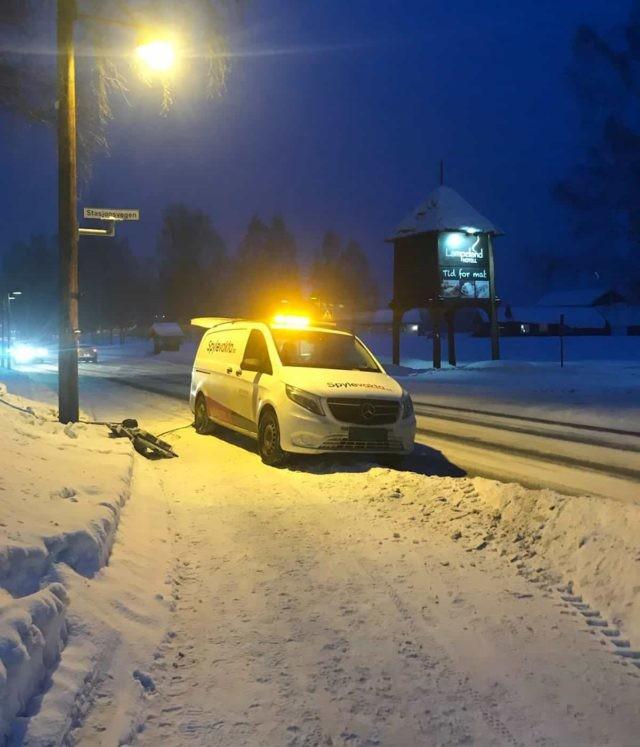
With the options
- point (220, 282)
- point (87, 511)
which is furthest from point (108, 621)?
point (220, 282)

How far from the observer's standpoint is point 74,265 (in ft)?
38.0

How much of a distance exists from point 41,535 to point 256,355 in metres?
6.50

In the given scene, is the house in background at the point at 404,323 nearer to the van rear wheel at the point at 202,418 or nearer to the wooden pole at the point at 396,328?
the wooden pole at the point at 396,328

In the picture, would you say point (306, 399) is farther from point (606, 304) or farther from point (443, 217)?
point (606, 304)

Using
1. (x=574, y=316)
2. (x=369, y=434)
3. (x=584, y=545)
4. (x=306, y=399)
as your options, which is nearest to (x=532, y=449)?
(x=369, y=434)

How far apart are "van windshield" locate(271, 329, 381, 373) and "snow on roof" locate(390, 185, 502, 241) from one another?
26.2m

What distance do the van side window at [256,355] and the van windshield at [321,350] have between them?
24cm

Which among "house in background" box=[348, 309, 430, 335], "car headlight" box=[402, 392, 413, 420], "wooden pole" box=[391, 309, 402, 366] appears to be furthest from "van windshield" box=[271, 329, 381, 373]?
"house in background" box=[348, 309, 430, 335]

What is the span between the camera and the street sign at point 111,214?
11.9 metres

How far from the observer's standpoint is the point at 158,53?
414 inches

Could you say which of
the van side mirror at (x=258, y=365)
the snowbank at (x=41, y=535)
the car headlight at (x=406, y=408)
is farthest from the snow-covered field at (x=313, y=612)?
the van side mirror at (x=258, y=365)

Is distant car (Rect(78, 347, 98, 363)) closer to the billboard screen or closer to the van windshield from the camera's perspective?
the billboard screen

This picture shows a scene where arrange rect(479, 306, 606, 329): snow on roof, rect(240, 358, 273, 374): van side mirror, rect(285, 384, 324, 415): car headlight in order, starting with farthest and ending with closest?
rect(479, 306, 606, 329): snow on roof, rect(240, 358, 273, 374): van side mirror, rect(285, 384, 324, 415): car headlight

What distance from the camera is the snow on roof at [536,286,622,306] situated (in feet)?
248
